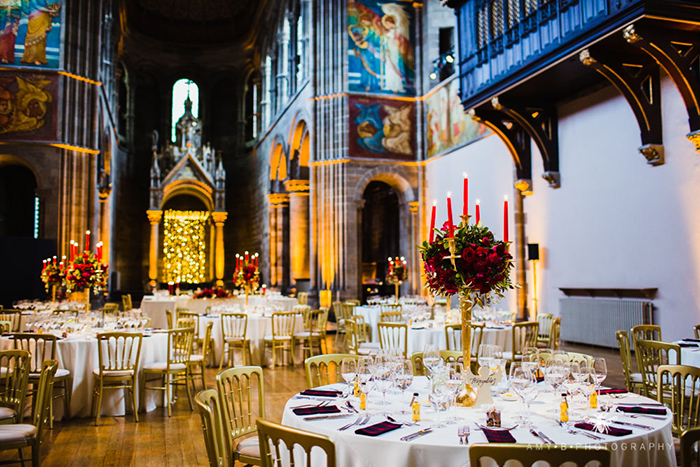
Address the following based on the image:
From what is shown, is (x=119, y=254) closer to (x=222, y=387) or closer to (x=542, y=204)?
(x=542, y=204)

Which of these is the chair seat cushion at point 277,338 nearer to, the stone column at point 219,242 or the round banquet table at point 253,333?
the round banquet table at point 253,333

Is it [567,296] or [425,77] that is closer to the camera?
[567,296]

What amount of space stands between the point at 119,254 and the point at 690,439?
2566 centimetres

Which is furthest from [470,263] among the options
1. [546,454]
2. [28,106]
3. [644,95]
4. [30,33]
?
[30,33]

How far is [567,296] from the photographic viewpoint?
11.3 metres

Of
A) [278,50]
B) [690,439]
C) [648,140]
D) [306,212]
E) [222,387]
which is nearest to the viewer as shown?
[690,439]

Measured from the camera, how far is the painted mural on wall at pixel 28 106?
1555cm

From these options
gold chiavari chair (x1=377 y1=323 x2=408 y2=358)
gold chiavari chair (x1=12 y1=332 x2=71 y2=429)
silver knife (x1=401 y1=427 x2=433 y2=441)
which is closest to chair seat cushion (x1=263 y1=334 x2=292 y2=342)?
gold chiavari chair (x1=377 y1=323 x2=408 y2=358)

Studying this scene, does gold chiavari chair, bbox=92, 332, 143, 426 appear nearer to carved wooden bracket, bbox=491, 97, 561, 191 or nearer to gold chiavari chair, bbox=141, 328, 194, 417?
gold chiavari chair, bbox=141, 328, 194, 417

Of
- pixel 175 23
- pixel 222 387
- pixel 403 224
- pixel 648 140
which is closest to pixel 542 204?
pixel 648 140

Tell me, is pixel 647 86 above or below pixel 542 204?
above

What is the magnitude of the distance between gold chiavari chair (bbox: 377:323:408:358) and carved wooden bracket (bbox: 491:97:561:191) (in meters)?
5.66

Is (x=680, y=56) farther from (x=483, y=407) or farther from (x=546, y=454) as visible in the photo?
(x=546, y=454)

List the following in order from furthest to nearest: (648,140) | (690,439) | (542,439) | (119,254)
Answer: (119,254)
(648,140)
(542,439)
(690,439)
